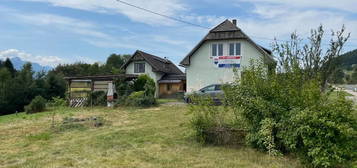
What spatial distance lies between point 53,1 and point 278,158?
1024 cm

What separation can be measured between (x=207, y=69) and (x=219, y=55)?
1676 mm

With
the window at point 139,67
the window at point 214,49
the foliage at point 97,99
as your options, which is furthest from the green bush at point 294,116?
the window at point 139,67

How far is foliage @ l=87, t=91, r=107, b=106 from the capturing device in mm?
18344

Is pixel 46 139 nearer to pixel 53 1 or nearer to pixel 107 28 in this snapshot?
pixel 53 1

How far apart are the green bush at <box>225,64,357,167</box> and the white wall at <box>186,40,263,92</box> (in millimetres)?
15938

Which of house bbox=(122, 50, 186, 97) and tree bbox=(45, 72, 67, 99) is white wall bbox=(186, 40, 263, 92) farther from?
tree bbox=(45, 72, 67, 99)

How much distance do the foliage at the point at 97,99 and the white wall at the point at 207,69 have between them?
26.1ft

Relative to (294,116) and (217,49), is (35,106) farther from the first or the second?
(294,116)

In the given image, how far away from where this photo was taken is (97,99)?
18.4 metres

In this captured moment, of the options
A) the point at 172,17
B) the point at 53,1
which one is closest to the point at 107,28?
the point at 172,17

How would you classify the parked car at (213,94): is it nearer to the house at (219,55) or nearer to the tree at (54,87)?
the house at (219,55)

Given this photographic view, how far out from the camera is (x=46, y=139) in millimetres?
7430

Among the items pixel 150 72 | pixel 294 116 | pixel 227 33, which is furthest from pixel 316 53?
pixel 150 72

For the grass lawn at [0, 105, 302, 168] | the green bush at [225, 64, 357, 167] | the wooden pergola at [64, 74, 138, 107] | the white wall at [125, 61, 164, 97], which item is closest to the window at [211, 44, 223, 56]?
the white wall at [125, 61, 164, 97]
